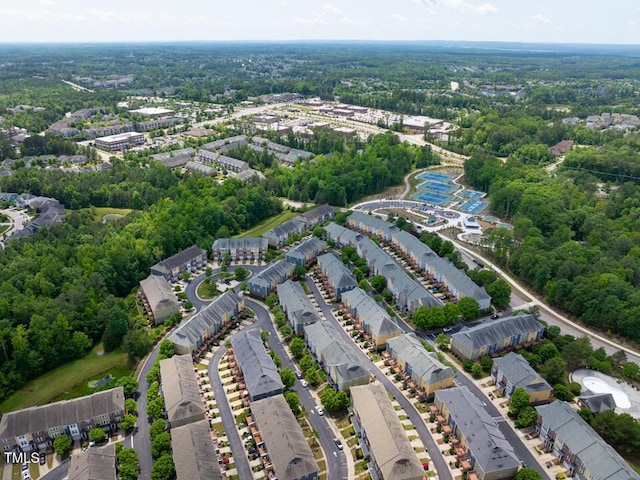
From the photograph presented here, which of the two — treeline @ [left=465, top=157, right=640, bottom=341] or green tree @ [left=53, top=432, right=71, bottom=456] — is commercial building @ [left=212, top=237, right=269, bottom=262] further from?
treeline @ [left=465, top=157, right=640, bottom=341]

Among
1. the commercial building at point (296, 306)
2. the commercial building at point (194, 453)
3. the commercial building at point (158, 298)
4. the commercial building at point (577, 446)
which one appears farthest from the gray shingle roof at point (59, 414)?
the commercial building at point (577, 446)

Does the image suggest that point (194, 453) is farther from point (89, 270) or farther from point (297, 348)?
point (89, 270)

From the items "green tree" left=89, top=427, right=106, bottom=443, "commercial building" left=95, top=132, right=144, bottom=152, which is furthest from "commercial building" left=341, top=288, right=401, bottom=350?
"commercial building" left=95, top=132, right=144, bottom=152

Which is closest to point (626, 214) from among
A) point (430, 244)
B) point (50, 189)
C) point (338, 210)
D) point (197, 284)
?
point (430, 244)

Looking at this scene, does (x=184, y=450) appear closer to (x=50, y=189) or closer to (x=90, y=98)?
(x=50, y=189)

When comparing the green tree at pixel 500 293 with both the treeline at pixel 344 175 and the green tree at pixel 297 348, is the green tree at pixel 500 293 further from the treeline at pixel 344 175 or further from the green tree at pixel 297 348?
the treeline at pixel 344 175

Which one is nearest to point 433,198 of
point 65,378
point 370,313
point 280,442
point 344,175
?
point 344,175
